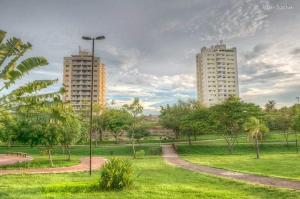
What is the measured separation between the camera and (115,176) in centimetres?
1597

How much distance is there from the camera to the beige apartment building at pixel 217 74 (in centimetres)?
14662

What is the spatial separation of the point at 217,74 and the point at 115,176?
137020 millimetres

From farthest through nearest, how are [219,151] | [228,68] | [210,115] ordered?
[228,68] → [210,115] → [219,151]

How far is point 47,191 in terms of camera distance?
50.8ft

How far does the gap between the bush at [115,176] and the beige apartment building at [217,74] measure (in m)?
132

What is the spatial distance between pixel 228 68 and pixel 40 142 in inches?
5106

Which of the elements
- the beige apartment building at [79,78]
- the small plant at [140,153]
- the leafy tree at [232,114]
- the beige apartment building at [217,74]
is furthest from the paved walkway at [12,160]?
the beige apartment building at [217,74]

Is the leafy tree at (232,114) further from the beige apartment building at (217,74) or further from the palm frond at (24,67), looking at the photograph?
the beige apartment building at (217,74)

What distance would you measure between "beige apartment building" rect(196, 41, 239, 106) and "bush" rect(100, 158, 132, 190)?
131684 millimetres

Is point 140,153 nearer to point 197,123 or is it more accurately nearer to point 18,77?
point 197,123

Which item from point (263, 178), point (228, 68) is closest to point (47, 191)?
point (263, 178)

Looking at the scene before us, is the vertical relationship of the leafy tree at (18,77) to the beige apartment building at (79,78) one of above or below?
below

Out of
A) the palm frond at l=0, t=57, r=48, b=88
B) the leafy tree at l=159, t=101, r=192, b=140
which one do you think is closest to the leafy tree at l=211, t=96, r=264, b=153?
the leafy tree at l=159, t=101, r=192, b=140

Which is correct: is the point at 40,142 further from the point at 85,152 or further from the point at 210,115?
the point at 210,115
